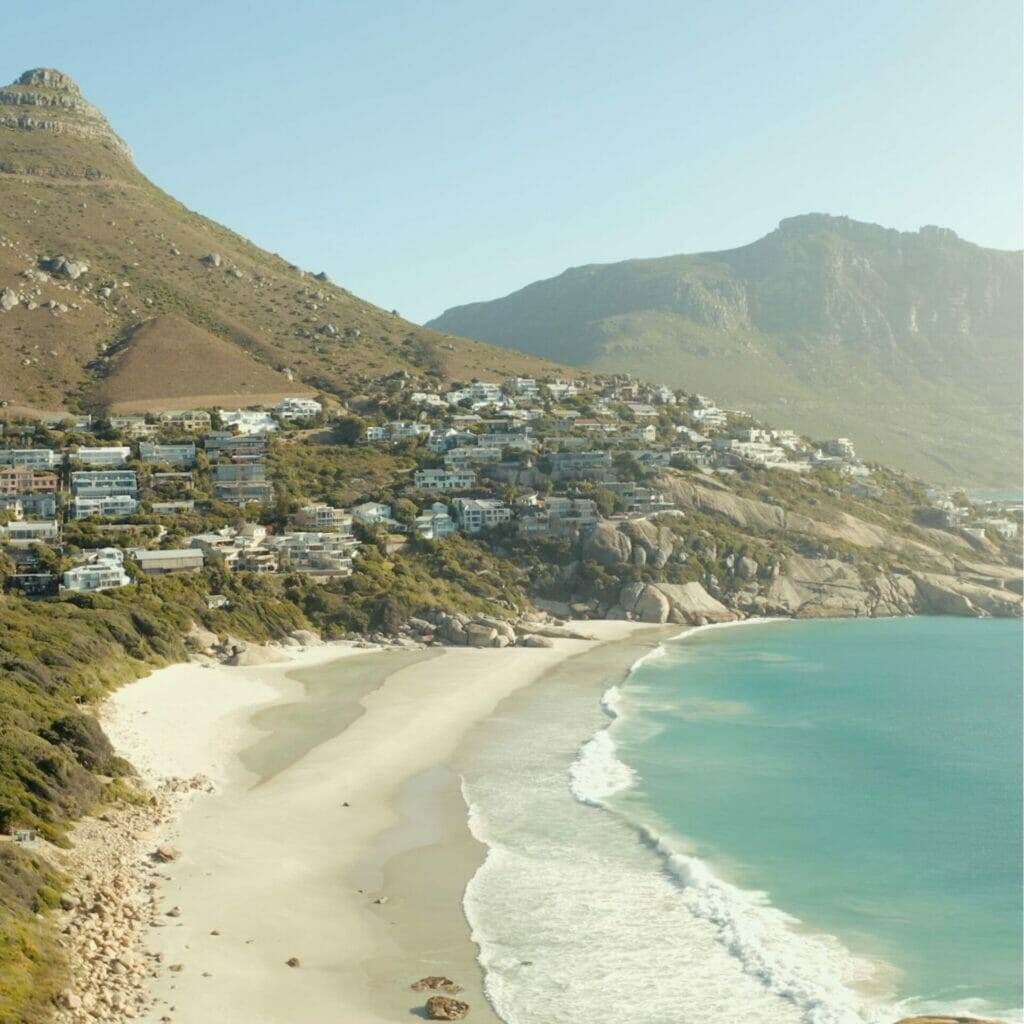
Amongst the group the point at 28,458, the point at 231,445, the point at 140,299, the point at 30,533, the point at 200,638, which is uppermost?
the point at 140,299

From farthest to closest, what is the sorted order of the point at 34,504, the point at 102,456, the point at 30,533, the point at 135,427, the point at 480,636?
the point at 135,427 → the point at 102,456 → the point at 34,504 → the point at 30,533 → the point at 480,636

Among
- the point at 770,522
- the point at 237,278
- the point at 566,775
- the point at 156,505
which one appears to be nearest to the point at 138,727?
the point at 566,775

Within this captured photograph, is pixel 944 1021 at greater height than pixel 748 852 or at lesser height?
greater

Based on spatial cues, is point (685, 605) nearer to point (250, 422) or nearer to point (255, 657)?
point (255, 657)

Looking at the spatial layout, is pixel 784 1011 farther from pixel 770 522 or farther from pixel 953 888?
pixel 770 522

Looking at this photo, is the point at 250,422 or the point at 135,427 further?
the point at 250,422

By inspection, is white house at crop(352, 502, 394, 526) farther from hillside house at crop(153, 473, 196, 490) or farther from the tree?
the tree

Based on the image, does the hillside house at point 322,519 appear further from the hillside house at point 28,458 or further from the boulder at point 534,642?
the hillside house at point 28,458

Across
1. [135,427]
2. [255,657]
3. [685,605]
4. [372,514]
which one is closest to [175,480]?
[135,427]
